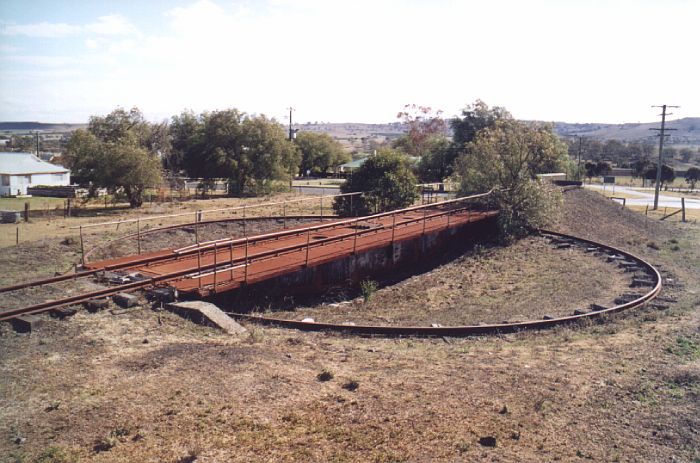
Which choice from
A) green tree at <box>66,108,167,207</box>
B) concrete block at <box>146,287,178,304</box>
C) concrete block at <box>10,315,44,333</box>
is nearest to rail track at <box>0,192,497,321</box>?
concrete block at <box>10,315,44,333</box>

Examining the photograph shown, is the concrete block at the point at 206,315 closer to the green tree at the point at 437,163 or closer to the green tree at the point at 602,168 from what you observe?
the green tree at the point at 437,163

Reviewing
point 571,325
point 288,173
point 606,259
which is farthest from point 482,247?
point 288,173

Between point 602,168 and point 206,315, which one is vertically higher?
point 602,168

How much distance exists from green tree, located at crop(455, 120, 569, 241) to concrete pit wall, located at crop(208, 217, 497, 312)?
112cm

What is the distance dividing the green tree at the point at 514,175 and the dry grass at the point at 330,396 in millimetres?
13324

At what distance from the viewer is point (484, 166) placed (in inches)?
1052

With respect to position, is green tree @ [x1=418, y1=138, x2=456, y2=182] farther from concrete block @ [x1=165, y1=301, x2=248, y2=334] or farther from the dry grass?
concrete block @ [x1=165, y1=301, x2=248, y2=334]

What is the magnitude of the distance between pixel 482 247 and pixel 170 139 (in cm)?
3877

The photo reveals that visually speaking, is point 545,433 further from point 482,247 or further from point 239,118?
point 239,118

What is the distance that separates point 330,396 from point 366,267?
9342mm

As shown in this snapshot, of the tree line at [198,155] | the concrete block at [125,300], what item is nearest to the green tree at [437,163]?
the tree line at [198,155]

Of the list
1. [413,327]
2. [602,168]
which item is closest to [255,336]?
[413,327]

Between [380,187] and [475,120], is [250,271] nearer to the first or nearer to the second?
[380,187]

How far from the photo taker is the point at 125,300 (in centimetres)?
1081
